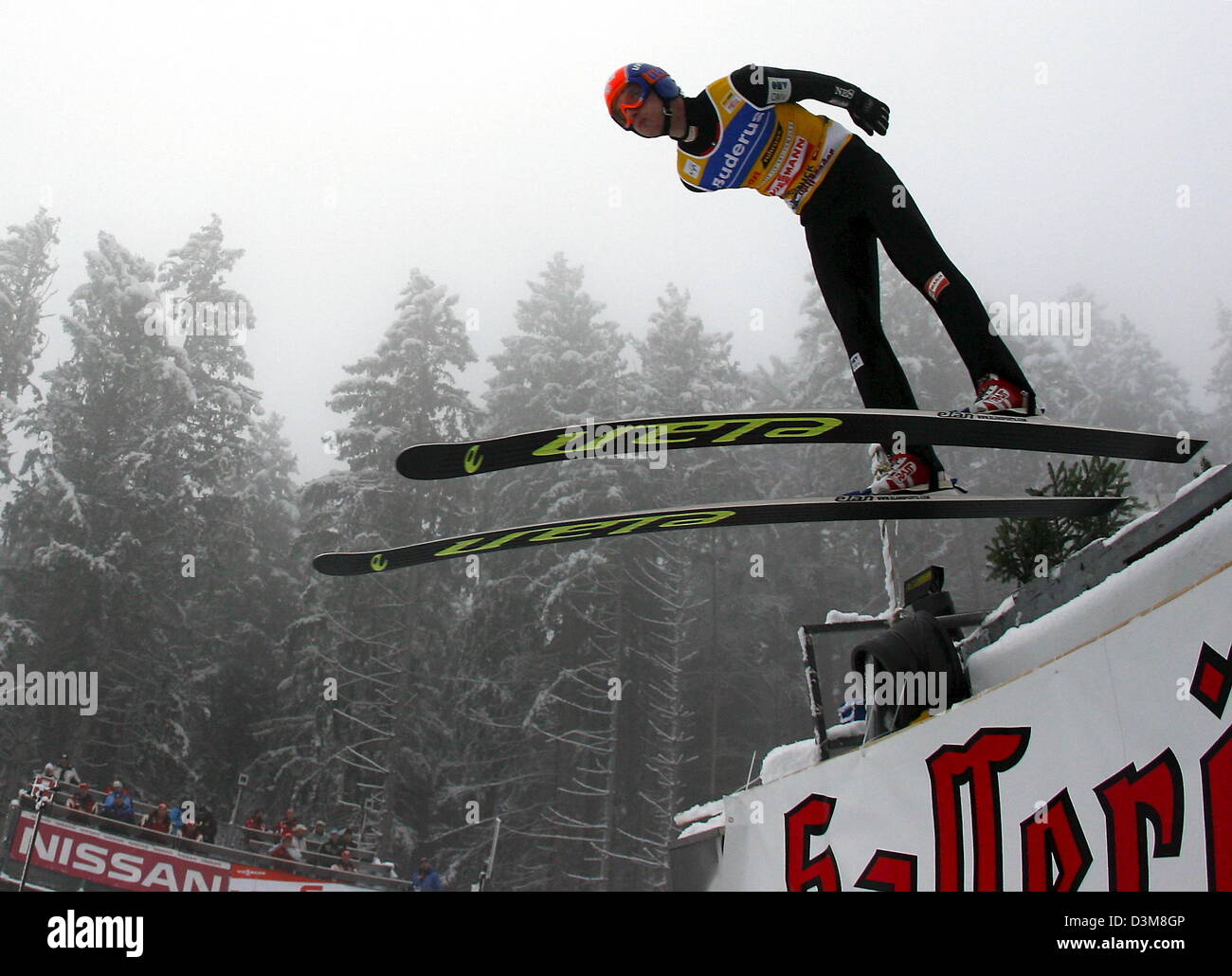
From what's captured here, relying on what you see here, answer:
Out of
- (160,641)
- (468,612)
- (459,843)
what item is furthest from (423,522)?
(459,843)

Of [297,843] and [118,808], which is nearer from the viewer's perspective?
[118,808]

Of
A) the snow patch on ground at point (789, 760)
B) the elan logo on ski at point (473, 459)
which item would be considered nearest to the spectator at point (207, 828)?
the snow patch on ground at point (789, 760)

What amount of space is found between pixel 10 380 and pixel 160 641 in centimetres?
958

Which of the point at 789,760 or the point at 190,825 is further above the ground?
the point at 789,760

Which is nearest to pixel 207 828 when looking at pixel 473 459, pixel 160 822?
pixel 160 822

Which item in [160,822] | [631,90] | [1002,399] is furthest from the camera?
[160,822]

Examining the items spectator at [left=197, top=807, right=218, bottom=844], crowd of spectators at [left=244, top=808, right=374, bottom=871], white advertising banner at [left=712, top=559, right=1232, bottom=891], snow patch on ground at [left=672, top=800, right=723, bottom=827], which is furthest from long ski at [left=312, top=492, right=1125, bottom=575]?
spectator at [left=197, top=807, right=218, bottom=844]

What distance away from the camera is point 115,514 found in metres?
20.8

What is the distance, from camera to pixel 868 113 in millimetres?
3490

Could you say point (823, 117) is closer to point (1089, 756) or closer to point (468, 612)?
point (1089, 756)

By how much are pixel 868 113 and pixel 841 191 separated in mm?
349

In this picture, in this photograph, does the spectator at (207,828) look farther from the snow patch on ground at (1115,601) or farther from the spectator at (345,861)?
the snow patch on ground at (1115,601)

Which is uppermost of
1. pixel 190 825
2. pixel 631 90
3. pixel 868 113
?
pixel 631 90

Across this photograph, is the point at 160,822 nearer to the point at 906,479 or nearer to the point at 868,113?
the point at 906,479
